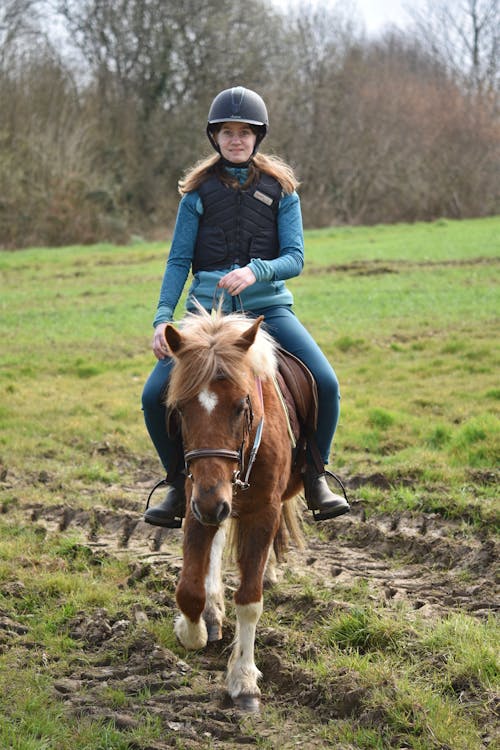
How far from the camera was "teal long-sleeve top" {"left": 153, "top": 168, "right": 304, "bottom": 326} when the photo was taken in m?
5.09

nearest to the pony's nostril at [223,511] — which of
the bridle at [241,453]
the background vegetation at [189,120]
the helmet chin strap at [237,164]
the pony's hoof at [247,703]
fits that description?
the bridle at [241,453]

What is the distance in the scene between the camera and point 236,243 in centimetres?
→ 511

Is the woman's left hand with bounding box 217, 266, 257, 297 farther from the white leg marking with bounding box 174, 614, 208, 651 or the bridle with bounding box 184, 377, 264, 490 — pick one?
the white leg marking with bounding box 174, 614, 208, 651

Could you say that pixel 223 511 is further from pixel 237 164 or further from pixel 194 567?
pixel 237 164

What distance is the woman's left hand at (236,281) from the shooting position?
467 centimetres

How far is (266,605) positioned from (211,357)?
6.60ft

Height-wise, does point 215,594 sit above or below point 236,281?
below

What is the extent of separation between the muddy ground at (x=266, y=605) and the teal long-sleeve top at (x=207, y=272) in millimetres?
1752

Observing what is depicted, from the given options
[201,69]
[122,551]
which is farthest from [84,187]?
[122,551]

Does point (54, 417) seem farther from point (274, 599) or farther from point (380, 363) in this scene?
point (274, 599)

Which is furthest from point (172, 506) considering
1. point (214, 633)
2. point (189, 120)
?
point (189, 120)

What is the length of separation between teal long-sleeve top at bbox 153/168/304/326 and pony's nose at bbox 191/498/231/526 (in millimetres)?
1521

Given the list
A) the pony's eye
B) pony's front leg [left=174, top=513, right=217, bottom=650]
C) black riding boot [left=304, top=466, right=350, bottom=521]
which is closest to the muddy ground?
pony's front leg [left=174, top=513, right=217, bottom=650]

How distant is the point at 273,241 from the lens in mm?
5207
